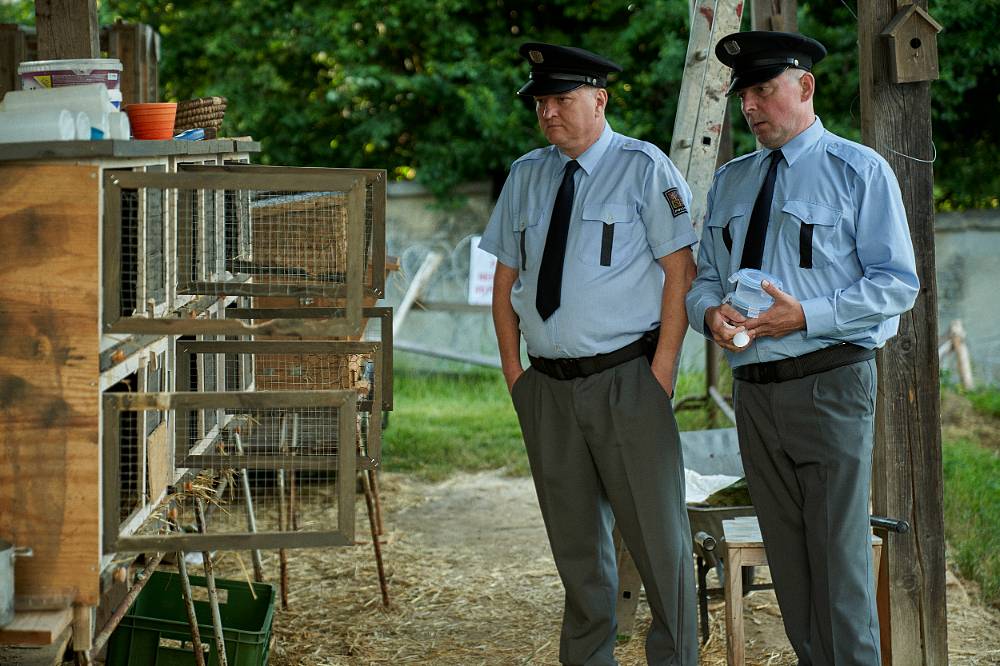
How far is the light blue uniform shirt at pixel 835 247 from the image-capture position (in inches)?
125

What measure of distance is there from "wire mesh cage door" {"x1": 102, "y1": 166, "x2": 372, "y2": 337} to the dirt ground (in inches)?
60.8

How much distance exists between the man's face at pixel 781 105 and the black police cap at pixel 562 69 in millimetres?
482

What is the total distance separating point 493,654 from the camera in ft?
15.3

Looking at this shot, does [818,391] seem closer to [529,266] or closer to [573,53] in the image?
[529,266]

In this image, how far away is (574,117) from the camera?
366 centimetres

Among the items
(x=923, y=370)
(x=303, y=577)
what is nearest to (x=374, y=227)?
(x=923, y=370)

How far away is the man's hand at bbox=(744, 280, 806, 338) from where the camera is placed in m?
3.18

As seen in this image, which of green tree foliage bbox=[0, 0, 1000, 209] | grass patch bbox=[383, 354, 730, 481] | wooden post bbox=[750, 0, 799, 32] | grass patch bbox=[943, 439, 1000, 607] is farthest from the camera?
green tree foliage bbox=[0, 0, 1000, 209]

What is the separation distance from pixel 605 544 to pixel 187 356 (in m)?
1.51

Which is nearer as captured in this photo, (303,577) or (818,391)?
(818,391)

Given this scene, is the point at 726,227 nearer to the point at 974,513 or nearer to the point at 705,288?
the point at 705,288

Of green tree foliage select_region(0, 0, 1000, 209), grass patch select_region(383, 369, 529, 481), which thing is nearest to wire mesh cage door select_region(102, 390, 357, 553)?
grass patch select_region(383, 369, 529, 481)

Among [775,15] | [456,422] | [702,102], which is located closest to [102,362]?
[702,102]

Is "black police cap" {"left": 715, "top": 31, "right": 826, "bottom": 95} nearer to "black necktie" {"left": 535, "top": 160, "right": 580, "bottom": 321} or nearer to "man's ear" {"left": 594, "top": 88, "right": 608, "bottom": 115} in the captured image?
"man's ear" {"left": 594, "top": 88, "right": 608, "bottom": 115}
